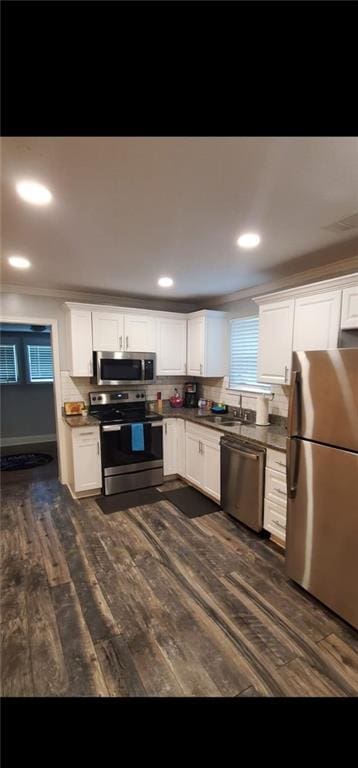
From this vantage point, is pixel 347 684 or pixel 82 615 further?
pixel 82 615

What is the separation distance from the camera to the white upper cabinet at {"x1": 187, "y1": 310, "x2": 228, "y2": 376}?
4059 mm

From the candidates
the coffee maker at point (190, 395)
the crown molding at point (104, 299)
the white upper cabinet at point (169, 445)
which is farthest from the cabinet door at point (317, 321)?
the crown molding at point (104, 299)

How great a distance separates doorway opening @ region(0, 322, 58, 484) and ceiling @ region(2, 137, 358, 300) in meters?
3.37

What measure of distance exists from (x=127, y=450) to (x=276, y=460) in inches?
71.1

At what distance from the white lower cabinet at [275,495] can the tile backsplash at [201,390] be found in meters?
0.77

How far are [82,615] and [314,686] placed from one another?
4.42ft

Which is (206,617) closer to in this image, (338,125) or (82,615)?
(82,615)

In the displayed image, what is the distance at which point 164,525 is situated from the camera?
3.01 metres

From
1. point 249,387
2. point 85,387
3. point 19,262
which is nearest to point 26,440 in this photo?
point 85,387

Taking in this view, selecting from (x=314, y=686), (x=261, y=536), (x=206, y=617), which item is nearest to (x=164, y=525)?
(x=261, y=536)

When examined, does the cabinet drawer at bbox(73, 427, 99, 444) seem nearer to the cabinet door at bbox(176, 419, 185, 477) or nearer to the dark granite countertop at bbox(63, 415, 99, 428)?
the dark granite countertop at bbox(63, 415, 99, 428)

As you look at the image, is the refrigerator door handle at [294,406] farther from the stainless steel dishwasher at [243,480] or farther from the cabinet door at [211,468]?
the cabinet door at [211,468]

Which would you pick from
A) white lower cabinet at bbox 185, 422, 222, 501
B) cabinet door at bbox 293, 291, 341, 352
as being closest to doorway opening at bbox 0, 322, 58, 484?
white lower cabinet at bbox 185, 422, 222, 501

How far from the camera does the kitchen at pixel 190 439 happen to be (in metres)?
1.48
